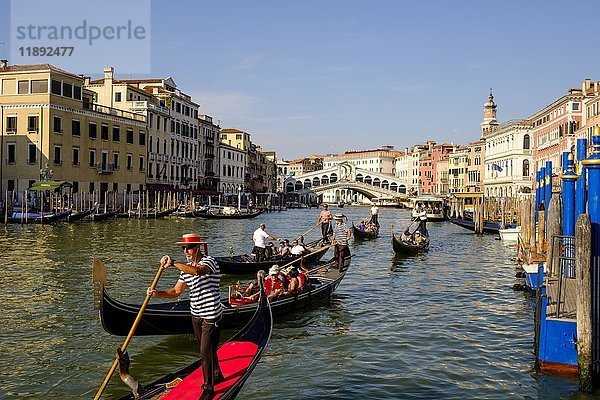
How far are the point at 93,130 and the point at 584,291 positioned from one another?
28.4 m

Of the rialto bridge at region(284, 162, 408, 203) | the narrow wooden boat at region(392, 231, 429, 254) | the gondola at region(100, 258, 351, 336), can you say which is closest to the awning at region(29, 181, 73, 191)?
the narrow wooden boat at region(392, 231, 429, 254)

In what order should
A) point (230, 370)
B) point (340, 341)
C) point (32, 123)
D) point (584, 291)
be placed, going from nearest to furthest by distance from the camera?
point (230, 370) → point (584, 291) → point (340, 341) → point (32, 123)

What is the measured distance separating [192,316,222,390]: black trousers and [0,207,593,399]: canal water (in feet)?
4.09

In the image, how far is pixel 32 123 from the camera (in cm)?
2703

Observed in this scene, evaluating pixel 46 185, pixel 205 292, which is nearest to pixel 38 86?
pixel 46 185

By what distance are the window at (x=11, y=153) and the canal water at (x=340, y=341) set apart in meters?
15.5

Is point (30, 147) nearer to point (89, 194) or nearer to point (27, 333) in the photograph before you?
point (89, 194)

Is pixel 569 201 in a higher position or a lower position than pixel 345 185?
lower

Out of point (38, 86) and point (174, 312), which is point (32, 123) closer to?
point (38, 86)

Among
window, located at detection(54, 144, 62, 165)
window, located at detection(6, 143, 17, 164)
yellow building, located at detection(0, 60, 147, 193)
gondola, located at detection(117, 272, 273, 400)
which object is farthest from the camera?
window, located at detection(54, 144, 62, 165)

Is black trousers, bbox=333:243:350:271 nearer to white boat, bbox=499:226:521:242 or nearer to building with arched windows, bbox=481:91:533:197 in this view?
white boat, bbox=499:226:521:242

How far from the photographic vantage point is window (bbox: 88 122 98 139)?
29766 mm

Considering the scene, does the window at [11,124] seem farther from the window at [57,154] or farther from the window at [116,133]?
the window at [116,133]

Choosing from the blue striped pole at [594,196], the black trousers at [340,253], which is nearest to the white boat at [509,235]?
the black trousers at [340,253]
